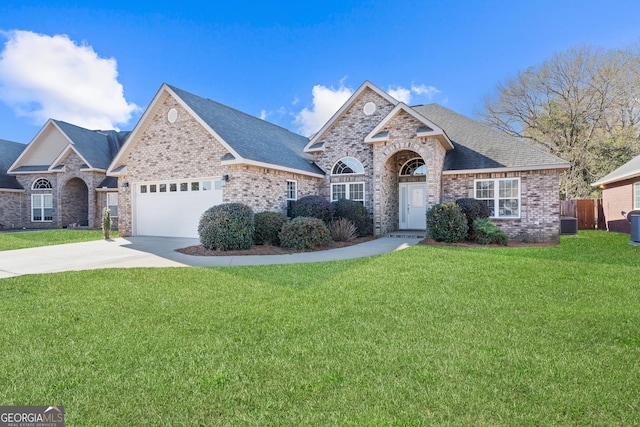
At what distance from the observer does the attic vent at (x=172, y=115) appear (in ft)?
49.6

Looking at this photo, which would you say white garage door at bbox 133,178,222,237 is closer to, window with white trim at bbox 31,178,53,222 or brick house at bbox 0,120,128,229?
brick house at bbox 0,120,128,229

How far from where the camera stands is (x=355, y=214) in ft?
49.0

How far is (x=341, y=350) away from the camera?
148 inches

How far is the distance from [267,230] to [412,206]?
26.1ft

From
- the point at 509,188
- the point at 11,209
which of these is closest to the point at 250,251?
the point at 509,188

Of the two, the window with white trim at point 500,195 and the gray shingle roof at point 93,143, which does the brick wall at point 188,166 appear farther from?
the gray shingle roof at point 93,143

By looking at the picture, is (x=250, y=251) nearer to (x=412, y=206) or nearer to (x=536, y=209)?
(x=412, y=206)

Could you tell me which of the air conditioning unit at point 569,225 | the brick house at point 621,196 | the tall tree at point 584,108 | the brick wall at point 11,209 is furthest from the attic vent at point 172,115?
the tall tree at point 584,108

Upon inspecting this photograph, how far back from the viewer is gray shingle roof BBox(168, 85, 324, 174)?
563 inches

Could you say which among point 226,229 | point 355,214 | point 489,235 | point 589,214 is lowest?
point 489,235

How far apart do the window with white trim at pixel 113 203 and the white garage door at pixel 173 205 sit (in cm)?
756

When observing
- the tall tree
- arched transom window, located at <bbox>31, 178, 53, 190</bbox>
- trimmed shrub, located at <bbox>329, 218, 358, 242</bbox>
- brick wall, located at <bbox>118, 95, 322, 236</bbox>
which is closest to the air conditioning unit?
trimmed shrub, located at <bbox>329, 218, 358, 242</bbox>

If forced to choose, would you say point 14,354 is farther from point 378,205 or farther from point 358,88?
point 358,88

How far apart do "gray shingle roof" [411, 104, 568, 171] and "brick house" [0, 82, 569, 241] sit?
0.05 metres
